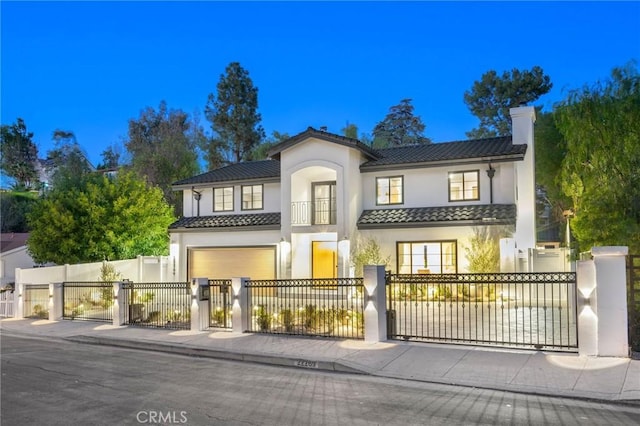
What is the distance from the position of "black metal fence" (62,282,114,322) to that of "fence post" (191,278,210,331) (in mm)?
5016

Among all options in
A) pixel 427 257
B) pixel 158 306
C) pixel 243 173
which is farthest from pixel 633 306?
pixel 243 173

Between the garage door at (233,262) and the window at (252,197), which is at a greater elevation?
the window at (252,197)

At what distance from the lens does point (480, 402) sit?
25.2 feet

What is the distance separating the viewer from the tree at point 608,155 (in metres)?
13.4

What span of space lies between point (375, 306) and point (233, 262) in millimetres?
15326

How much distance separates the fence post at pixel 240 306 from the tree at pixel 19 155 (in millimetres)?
77694

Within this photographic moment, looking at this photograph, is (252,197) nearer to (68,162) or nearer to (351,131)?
(351,131)

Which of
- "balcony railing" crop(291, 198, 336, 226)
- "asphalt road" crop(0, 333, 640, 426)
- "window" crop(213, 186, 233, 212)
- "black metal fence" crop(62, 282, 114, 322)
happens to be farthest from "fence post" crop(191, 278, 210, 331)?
"window" crop(213, 186, 233, 212)

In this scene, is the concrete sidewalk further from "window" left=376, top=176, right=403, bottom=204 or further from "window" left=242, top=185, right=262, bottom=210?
"window" left=242, top=185, right=262, bottom=210

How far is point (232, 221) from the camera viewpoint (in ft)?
86.4

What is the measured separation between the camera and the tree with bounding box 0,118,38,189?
81188 mm

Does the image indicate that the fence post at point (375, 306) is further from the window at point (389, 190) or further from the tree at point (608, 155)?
the window at point (389, 190)

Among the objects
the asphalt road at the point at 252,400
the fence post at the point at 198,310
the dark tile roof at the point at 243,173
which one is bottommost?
the asphalt road at the point at 252,400

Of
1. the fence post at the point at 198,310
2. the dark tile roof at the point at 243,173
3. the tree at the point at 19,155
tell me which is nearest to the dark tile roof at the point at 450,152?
the dark tile roof at the point at 243,173
